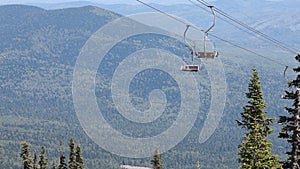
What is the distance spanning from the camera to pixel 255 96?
40781mm

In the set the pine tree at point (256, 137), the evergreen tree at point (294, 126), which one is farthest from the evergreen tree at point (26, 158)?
the evergreen tree at point (294, 126)

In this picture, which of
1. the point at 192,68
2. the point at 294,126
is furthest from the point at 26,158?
the point at 192,68

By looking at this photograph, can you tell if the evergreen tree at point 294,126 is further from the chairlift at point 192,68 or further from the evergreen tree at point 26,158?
the evergreen tree at point 26,158

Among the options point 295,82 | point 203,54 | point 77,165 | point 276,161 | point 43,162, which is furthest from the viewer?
point 43,162

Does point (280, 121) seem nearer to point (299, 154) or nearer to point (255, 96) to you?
point (299, 154)

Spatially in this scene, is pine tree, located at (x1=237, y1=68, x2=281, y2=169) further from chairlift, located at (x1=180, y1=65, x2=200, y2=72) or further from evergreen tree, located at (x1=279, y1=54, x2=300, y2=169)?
chairlift, located at (x1=180, y1=65, x2=200, y2=72)

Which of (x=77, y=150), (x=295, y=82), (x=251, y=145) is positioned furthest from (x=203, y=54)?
(x=77, y=150)

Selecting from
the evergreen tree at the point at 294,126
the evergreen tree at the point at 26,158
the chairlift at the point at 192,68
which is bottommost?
the evergreen tree at the point at 294,126

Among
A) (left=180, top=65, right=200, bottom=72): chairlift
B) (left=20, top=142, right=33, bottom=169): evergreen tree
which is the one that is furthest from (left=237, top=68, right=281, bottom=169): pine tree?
(left=20, top=142, right=33, bottom=169): evergreen tree

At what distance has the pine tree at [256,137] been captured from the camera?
39.8 meters

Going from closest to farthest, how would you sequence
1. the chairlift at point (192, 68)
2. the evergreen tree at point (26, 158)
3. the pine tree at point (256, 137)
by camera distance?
the chairlift at point (192, 68), the pine tree at point (256, 137), the evergreen tree at point (26, 158)

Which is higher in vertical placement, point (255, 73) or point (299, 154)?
point (255, 73)

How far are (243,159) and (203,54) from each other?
558 inches

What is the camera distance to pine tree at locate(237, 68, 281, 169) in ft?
131
